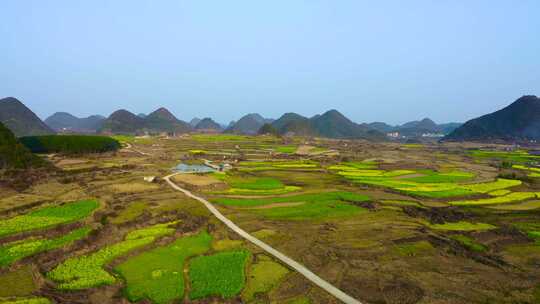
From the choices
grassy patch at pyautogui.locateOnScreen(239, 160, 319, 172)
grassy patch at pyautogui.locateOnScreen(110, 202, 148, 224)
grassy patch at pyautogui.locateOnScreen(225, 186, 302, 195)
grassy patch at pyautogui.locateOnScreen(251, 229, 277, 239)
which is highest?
grassy patch at pyautogui.locateOnScreen(251, 229, 277, 239)

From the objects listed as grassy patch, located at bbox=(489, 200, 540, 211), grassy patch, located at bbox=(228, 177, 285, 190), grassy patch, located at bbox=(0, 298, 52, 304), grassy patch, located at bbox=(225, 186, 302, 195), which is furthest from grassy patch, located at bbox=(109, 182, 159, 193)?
grassy patch, located at bbox=(489, 200, 540, 211)

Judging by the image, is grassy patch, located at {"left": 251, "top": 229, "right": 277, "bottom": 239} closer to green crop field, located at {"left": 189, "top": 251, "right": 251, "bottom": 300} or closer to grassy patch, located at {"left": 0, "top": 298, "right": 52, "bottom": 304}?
green crop field, located at {"left": 189, "top": 251, "right": 251, "bottom": 300}

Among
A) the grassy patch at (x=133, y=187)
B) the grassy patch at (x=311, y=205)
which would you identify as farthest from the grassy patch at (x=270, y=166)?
the grassy patch at (x=311, y=205)

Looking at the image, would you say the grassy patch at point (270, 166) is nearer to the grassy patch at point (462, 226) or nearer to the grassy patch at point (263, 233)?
the grassy patch at point (263, 233)

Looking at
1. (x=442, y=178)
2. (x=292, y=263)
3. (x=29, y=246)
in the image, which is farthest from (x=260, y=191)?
(x=442, y=178)

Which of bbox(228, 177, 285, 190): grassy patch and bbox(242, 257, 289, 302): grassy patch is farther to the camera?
bbox(228, 177, 285, 190): grassy patch
